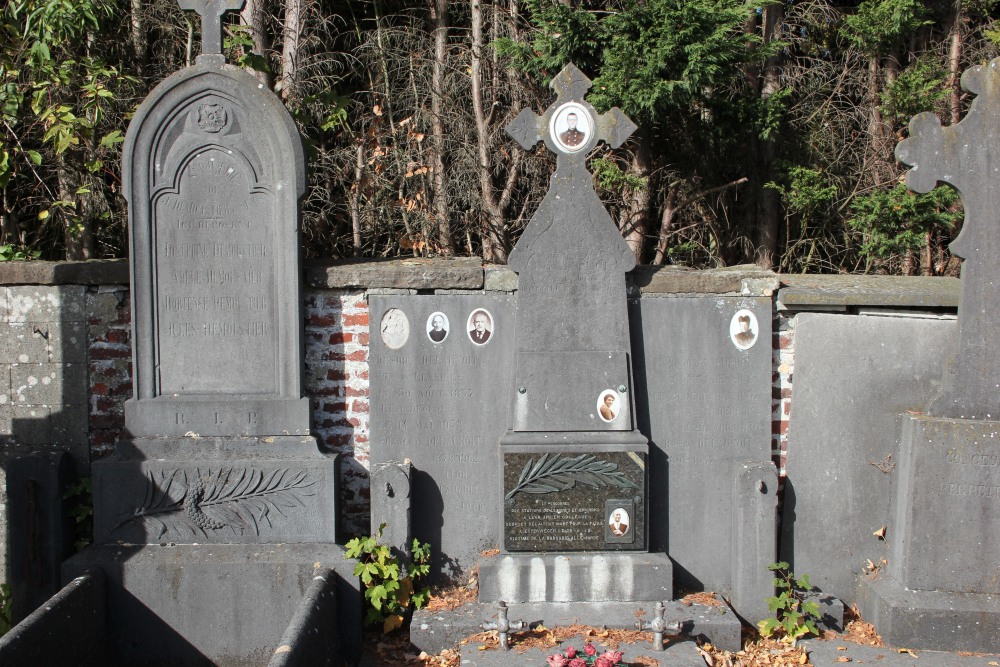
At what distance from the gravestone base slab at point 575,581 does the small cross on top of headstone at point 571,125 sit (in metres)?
2.27

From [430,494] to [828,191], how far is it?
193 inches

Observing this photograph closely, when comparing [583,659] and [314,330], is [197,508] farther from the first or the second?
[583,659]

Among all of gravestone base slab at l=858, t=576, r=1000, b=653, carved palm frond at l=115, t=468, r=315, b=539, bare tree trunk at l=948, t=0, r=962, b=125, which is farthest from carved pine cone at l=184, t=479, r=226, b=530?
bare tree trunk at l=948, t=0, r=962, b=125

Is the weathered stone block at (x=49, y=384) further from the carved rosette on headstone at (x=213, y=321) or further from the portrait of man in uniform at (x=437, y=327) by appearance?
the portrait of man in uniform at (x=437, y=327)

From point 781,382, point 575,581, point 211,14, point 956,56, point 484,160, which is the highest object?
point 956,56

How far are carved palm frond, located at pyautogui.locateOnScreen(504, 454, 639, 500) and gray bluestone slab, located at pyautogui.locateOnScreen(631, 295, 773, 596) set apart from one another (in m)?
0.40

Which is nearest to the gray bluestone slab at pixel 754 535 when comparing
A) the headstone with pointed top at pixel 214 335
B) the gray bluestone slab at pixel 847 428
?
the gray bluestone slab at pixel 847 428

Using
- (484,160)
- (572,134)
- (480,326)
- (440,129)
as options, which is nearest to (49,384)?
(480,326)

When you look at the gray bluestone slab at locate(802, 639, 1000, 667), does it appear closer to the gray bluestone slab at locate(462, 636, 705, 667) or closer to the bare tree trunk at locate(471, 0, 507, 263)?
the gray bluestone slab at locate(462, 636, 705, 667)

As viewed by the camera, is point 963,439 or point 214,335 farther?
point 214,335

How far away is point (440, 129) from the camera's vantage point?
339 inches

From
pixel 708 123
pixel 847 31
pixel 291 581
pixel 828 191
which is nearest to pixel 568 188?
pixel 291 581

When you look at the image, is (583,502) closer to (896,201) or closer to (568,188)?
(568,188)

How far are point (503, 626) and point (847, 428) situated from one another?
2356mm
